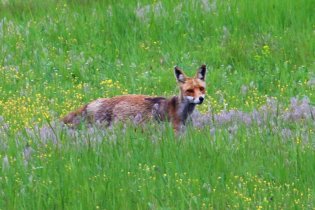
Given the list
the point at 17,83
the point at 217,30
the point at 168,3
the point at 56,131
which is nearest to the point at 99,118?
the point at 56,131

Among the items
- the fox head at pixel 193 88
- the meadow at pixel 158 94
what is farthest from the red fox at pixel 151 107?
the meadow at pixel 158 94

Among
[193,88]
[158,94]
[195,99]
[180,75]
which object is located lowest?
[158,94]

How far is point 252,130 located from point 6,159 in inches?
104

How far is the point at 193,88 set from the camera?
1120 cm

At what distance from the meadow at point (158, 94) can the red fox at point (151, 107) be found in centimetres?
29

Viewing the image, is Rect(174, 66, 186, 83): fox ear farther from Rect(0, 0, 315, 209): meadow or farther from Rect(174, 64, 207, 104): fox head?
Rect(0, 0, 315, 209): meadow

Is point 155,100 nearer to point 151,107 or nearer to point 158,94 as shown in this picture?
point 151,107

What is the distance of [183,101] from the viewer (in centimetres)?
1132

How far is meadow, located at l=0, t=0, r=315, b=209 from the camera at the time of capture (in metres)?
7.54

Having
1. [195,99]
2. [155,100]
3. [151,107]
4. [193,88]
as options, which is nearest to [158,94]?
[155,100]

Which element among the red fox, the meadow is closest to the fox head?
the red fox

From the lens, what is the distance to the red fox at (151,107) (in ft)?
36.8

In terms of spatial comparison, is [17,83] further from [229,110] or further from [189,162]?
[189,162]

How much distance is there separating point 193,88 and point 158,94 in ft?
6.53
